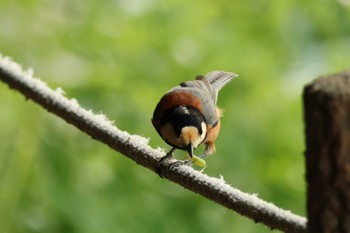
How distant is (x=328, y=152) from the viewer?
0.76 m

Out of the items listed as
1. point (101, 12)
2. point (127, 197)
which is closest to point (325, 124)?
point (127, 197)

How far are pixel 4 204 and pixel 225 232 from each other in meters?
0.58

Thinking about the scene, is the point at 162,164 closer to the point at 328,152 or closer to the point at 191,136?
the point at 191,136

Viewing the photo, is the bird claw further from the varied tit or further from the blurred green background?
the blurred green background

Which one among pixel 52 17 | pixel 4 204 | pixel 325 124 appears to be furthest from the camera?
pixel 52 17

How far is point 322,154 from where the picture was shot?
0.76 m

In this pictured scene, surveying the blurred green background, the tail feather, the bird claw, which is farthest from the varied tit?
the blurred green background

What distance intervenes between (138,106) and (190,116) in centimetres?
83

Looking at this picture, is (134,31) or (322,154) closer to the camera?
(322,154)

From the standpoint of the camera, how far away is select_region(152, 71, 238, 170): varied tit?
1.45 metres

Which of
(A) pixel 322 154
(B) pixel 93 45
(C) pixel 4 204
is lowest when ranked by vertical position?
(A) pixel 322 154

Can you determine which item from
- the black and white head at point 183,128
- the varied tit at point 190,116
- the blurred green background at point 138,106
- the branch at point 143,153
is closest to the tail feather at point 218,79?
the varied tit at point 190,116

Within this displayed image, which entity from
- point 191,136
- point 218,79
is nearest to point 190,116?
point 191,136

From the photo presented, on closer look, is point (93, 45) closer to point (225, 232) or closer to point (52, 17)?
point (52, 17)
